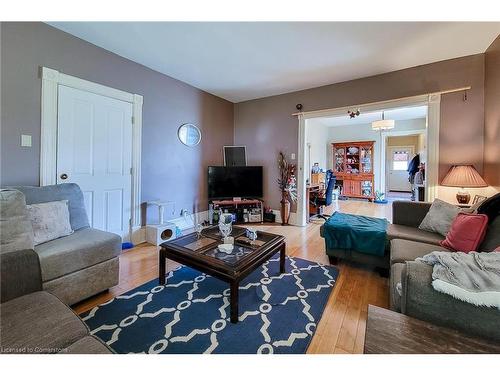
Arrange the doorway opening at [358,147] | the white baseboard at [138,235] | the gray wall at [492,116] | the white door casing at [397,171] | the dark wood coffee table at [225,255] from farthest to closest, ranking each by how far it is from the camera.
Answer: the white door casing at [397,171] < the doorway opening at [358,147] < the white baseboard at [138,235] < the gray wall at [492,116] < the dark wood coffee table at [225,255]

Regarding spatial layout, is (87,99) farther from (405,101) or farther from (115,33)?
(405,101)

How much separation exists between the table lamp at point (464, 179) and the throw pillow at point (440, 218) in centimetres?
49

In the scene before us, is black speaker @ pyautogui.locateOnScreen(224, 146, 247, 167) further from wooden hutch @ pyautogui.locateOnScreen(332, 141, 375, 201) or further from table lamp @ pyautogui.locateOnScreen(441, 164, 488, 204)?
wooden hutch @ pyautogui.locateOnScreen(332, 141, 375, 201)

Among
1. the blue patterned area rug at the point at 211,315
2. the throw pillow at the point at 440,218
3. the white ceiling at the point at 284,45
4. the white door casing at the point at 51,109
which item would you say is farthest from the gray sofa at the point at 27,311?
the throw pillow at the point at 440,218

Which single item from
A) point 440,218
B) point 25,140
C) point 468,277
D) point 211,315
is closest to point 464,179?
point 440,218

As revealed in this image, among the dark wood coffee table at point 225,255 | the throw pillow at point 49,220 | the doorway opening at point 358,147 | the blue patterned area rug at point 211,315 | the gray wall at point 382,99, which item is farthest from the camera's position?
the doorway opening at point 358,147

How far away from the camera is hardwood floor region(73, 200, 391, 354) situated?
1.41 metres

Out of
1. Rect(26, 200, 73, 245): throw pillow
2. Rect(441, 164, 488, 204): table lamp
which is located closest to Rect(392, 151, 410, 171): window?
Rect(441, 164, 488, 204): table lamp

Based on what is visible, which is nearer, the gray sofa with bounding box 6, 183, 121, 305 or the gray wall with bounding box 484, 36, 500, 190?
the gray sofa with bounding box 6, 183, 121, 305

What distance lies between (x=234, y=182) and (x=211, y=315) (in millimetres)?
2913

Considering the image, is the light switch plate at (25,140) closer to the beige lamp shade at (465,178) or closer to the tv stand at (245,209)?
the tv stand at (245,209)

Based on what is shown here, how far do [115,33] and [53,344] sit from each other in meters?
2.84

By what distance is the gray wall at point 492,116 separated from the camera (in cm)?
240

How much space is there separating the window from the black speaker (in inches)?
299
